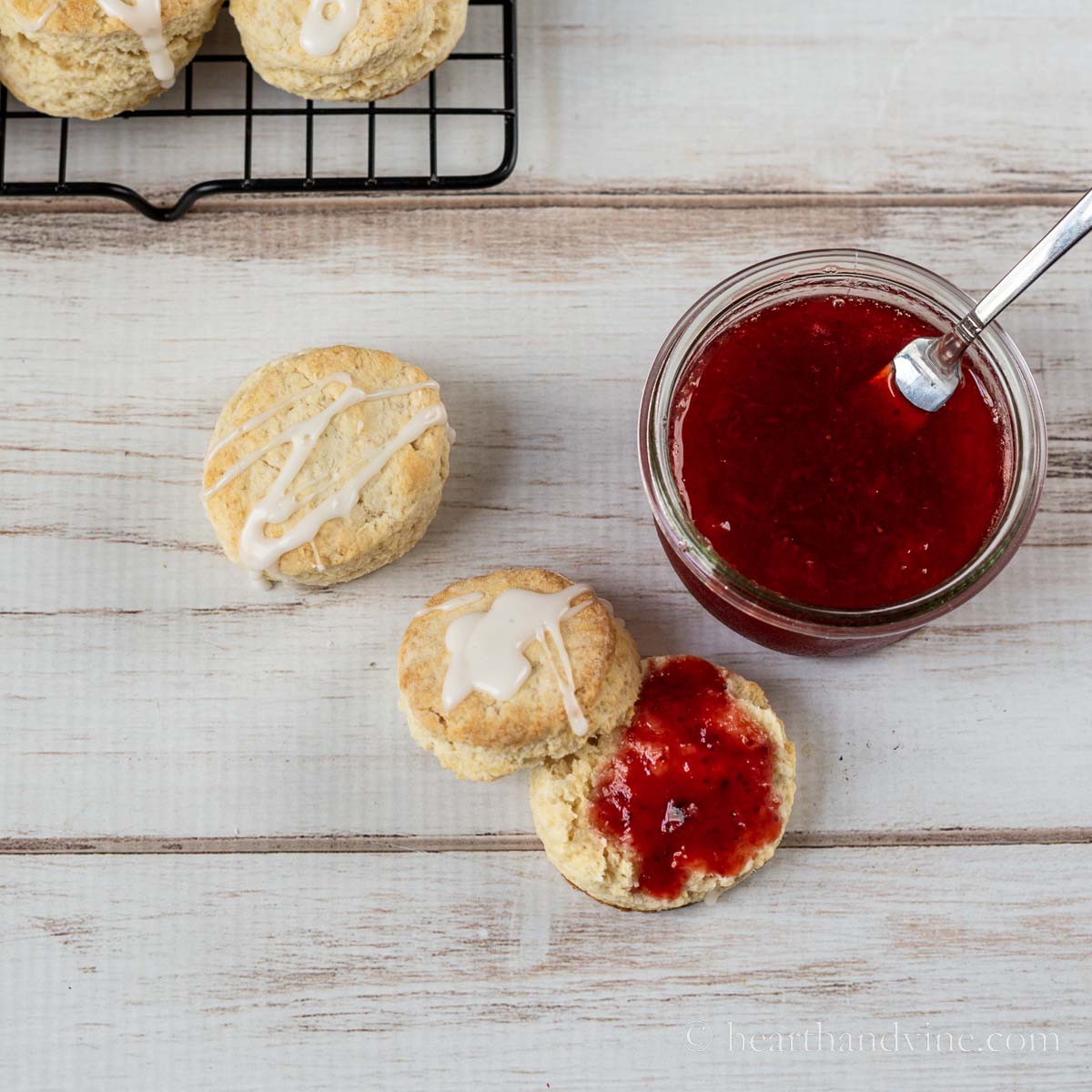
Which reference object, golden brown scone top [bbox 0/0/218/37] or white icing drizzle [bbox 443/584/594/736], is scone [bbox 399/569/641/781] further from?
golden brown scone top [bbox 0/0/218/37]

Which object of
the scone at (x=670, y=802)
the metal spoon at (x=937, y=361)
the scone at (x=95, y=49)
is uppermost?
the scone at (x=95, y=49)

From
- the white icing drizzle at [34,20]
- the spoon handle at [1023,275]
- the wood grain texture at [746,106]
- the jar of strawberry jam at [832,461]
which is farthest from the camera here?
the wood grain texture at [746,106]

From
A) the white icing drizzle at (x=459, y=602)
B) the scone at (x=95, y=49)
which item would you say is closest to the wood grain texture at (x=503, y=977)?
the white icing drizzle at (x=459, y=602)

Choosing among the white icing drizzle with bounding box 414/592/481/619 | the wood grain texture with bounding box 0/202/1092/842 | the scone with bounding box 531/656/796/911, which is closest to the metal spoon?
the wood grain texture with bounding box 0/202/1092/842

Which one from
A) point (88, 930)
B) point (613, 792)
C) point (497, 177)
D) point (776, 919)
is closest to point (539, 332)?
point (497, 177)

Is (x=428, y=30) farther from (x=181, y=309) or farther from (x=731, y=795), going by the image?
(x=731, y=795)

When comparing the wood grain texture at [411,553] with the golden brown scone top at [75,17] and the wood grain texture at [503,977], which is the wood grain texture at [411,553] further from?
the golden brown scone top at [75,17]
